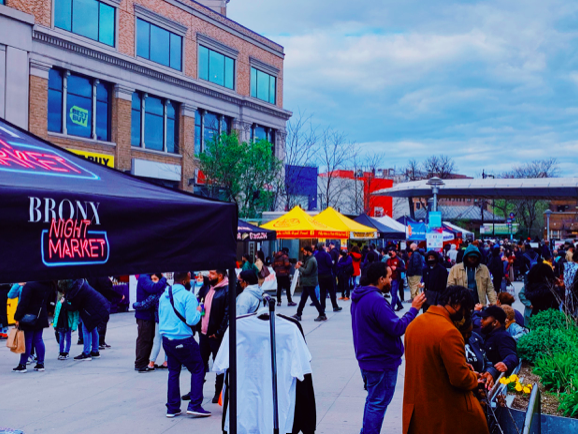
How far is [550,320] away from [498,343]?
2.68 meters

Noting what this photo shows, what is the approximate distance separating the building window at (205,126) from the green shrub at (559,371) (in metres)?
29.8

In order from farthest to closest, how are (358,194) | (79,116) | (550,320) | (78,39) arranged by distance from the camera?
(358,194), (79,116), (78,39), (550,320)

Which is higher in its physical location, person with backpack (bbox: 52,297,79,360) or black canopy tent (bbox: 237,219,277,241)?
black canopy tent (bbox: 237,219,277,241)

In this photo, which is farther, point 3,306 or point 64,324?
point 3,306

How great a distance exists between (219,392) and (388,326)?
11.5 feet

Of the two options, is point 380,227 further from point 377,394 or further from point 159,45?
point 377,394

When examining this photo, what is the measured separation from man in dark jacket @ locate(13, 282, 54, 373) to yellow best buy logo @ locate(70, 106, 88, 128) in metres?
19.7

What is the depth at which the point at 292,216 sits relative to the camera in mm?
22609

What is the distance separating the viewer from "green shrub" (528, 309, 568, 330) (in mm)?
8609

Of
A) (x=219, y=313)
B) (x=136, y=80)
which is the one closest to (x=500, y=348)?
(x=219, y=313)

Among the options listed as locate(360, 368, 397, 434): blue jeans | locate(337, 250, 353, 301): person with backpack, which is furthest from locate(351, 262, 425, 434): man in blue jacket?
locate(337, 250, 353, 301): person with backpack

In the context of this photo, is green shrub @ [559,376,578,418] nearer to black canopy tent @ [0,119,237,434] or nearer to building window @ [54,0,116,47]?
black canopy tent @ [0,119,237,434]

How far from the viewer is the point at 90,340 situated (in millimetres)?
11297

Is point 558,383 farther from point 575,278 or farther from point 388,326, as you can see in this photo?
point 575,278
